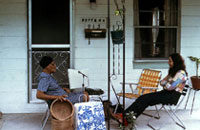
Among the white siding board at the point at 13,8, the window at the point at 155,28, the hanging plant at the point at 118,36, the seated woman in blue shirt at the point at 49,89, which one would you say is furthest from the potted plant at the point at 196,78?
the white siding board at the point at 13,8

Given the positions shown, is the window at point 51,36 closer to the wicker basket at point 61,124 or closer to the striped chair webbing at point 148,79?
the striped chair webbing at point 148,79

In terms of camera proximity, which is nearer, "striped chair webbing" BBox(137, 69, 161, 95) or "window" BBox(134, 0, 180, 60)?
"striped chair webbing" BBox(137, 69, 161, 95)

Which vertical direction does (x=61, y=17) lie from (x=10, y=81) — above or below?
above

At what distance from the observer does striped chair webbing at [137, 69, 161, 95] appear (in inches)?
170

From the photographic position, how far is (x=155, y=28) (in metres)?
4.91

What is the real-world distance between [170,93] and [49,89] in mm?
1641

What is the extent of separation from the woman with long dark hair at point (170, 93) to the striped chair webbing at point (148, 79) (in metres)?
0.34

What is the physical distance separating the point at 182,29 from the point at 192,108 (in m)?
1.37

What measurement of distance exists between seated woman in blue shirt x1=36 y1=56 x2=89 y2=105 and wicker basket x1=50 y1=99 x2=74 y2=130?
91 mm

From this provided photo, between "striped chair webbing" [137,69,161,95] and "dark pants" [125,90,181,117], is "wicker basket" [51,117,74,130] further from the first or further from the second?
"striped chair webbing" [137,69,161,95]

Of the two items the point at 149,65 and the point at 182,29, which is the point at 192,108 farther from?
the point at 182,29

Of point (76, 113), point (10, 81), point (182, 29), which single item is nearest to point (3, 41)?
point (10, 81)

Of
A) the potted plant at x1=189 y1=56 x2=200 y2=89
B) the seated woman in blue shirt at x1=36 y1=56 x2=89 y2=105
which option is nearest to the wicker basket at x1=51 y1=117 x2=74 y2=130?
the seated woman in blue shirt at x1=36 y1=56 x2=89 y2=105

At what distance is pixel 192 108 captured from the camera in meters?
4.85
